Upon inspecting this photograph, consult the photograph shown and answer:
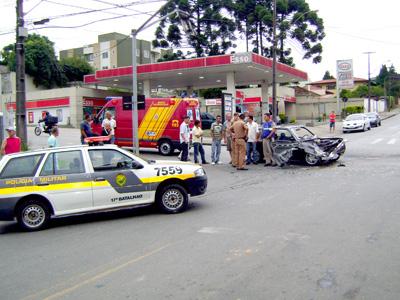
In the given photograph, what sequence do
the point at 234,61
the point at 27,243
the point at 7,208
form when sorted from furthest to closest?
the point at 234,61
the point at 7,208
the point at 27,243

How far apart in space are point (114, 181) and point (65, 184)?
89 cm

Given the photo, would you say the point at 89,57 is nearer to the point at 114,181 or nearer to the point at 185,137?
the point at 185,137

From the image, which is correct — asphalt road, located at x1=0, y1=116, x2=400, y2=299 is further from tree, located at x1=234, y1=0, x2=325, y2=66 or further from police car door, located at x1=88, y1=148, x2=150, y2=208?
tree, located at x1=234, y1=0, x2=325, y2=66

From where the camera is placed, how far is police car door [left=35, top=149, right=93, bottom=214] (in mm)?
8109

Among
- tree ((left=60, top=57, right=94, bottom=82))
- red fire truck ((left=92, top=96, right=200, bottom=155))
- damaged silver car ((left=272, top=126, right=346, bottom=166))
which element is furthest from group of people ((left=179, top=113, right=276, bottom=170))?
tree ((left=60, top=57, right=94, bottom=82))

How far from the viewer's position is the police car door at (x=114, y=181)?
8.30m

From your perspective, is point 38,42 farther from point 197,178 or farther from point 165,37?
point 197,178

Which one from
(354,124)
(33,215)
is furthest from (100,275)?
(354,124)

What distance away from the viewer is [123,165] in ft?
28.0

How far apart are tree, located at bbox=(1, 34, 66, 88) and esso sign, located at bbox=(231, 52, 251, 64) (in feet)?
91.1

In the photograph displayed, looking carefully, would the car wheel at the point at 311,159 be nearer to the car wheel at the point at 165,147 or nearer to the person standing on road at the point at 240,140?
the person standing on road at the point at 240,140

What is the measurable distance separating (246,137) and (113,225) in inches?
297

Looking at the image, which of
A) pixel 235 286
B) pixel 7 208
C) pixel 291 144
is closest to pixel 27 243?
pixel 7 208

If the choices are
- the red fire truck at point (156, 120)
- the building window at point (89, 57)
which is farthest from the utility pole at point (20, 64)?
the building window at point (89, 57)
